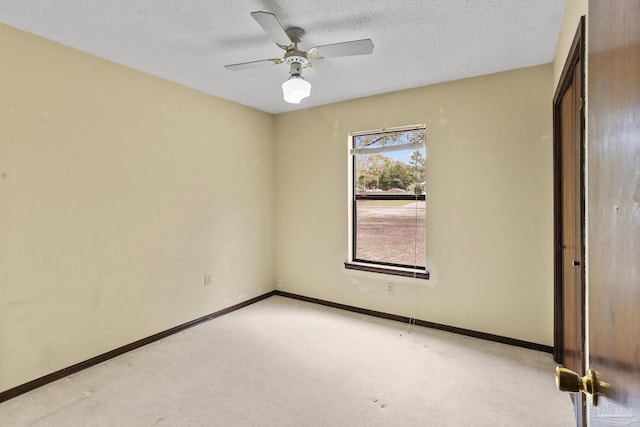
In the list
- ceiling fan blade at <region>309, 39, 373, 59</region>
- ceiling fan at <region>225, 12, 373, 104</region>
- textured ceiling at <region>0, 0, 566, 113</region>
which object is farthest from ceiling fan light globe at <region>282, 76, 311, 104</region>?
textured ceiling at <region>0, 0, 566, 113</region>

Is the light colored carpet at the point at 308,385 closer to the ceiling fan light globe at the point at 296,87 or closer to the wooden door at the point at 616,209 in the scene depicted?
the wooden door at the point at 616,209

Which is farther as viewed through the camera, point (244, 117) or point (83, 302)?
point (244, 117)

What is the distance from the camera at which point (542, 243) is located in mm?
2748

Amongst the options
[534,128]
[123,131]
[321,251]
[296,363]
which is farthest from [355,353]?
[123,131]

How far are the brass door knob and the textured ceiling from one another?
77.1 inches

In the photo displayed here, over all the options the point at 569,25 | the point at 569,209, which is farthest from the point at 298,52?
the point at 569,209

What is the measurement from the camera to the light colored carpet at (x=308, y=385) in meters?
1.94

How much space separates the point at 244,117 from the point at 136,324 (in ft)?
8.10

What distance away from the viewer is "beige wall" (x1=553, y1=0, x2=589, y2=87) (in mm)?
1536

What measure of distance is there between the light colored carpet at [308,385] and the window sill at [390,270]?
57cm

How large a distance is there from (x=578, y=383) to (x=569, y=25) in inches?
81.1

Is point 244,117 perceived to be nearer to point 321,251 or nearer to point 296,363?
point 321,251

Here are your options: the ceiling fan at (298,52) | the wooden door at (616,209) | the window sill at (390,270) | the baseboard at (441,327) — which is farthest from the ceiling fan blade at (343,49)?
the baseboard at (441,327)

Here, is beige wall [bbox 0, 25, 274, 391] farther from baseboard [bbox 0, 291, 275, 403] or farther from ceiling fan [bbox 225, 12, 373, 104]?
ceiling fan [bbox 225, 12, 373, 104]
